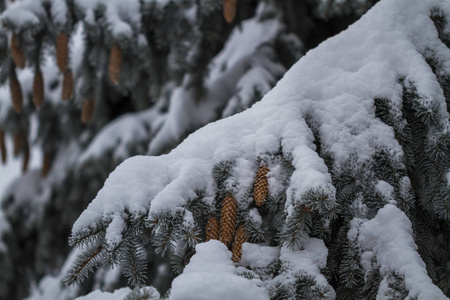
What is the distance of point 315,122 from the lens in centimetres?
134

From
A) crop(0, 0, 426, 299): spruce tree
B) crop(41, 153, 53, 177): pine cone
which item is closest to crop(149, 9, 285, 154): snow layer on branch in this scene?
crop(0, 0, 426, 299): spruce tree

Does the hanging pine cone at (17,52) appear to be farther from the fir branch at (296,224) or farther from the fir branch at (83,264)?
the fir branch at (296,224)

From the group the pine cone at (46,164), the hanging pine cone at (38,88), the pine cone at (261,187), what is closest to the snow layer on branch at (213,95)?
the hanging pine cone at (38,88)

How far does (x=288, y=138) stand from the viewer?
4.09 feet

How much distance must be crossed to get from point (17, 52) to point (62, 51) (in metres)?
0.23

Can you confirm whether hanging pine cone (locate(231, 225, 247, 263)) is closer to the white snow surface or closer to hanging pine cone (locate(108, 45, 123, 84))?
the white snow surface

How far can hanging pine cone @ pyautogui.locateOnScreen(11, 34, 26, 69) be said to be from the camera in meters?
2.08

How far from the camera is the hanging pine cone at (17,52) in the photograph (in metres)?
2.08

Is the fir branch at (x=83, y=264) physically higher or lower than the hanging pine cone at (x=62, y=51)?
lower

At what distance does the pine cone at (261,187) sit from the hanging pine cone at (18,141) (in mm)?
3192

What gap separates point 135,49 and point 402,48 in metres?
1.44

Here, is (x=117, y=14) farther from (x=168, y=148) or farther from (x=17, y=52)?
(x=168, y=148)

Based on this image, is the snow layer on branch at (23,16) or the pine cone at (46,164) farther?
the pine cone at (46,164)

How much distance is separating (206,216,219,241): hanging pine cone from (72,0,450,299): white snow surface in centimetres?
8
